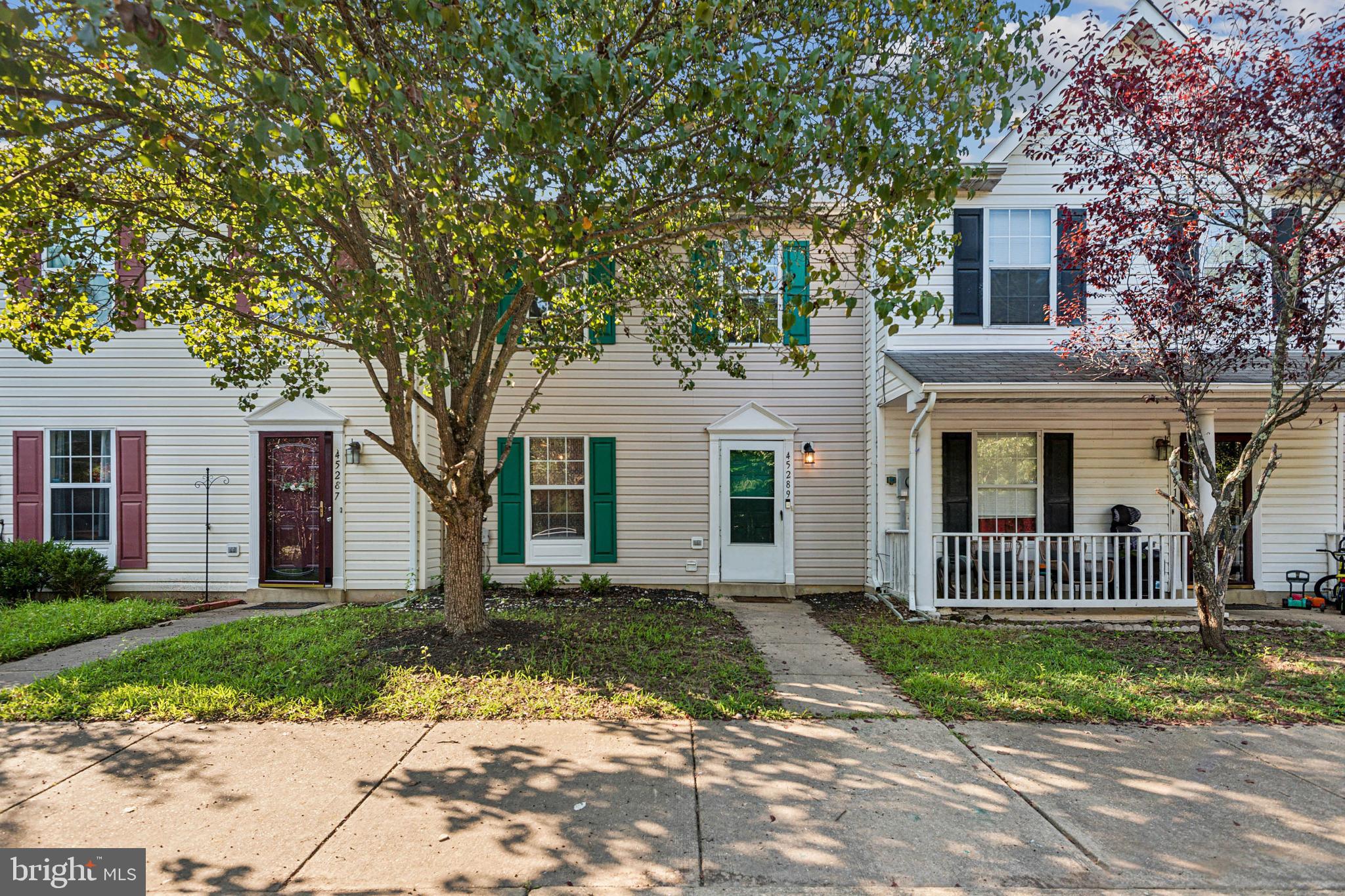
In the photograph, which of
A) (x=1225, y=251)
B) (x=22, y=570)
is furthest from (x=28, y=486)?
(x=1225, y=251)

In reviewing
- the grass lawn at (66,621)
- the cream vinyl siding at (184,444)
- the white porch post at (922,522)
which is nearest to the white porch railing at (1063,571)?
the white porch post at (922,522)

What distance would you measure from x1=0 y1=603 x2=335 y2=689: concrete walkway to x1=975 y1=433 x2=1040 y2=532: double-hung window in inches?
325

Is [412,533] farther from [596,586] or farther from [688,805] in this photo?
[688,805]

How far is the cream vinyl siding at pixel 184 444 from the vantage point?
8.27 metres

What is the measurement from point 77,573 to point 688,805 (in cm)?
871

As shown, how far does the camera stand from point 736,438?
884cm

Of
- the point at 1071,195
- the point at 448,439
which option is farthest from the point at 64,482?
the point at 1071,195

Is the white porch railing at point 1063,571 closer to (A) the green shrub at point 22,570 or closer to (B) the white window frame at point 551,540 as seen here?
(B) the white window frame at point 551,540

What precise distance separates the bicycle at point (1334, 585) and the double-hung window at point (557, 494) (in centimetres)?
909

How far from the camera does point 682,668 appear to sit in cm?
507

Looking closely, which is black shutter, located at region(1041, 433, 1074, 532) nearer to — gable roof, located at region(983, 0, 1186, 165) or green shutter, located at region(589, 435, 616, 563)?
gable roof, located at region(983, 0, 1186, 165)

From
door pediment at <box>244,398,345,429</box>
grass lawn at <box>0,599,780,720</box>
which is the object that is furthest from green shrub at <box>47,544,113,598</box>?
grass lawn at <box>0,599,780,720</box>

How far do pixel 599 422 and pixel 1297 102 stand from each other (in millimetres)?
7272

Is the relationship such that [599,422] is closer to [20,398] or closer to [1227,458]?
[20,398]
